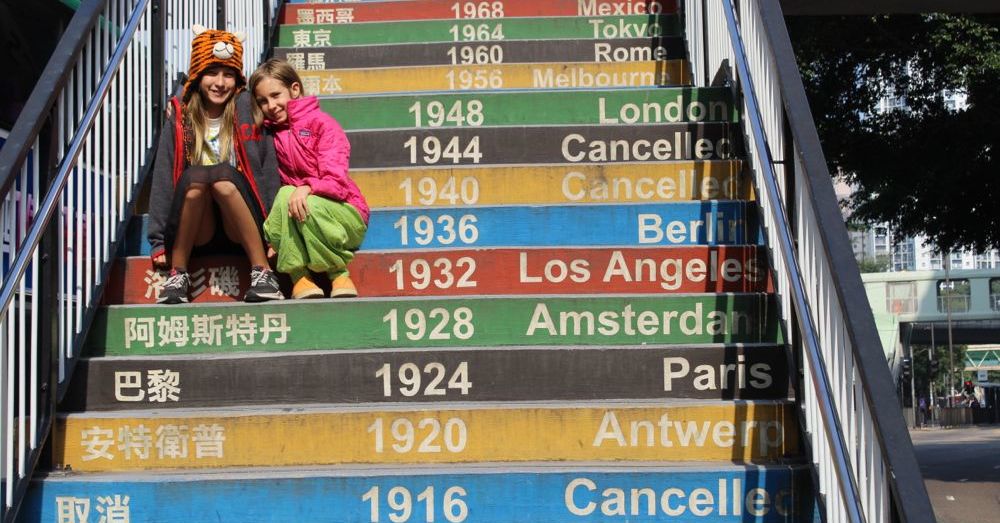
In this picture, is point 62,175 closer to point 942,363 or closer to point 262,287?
point 262,287

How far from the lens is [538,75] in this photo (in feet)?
23.0

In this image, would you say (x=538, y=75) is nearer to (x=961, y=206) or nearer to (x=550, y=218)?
(x=550, y=218)

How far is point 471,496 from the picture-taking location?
12.7 ft

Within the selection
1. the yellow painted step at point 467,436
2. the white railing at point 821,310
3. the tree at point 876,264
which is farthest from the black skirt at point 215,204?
the tree at point 876,264

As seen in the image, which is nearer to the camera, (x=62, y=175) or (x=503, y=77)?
(x=62, y=175)

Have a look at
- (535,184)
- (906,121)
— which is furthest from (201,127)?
(906,121)

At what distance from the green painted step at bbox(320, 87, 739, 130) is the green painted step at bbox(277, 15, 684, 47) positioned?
137 cm

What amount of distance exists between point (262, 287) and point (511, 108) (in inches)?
80.5

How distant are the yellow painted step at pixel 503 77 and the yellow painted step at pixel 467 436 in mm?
3211

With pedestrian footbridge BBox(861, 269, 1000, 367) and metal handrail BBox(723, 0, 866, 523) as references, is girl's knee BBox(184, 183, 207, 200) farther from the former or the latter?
pedestrian footbridge BBox(861, 269, 1000, 367)

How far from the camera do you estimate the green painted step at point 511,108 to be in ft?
20.5

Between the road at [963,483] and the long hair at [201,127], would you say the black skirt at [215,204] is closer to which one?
the long hair at [201,127]

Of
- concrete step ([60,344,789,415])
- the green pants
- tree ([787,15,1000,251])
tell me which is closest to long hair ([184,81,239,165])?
the green pants

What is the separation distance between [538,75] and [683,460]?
3.42m
